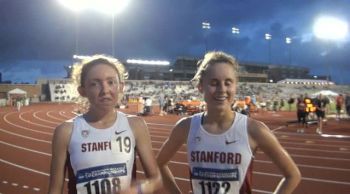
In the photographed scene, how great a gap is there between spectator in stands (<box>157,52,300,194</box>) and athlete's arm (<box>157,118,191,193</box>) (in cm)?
10

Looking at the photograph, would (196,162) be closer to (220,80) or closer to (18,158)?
(220,80)

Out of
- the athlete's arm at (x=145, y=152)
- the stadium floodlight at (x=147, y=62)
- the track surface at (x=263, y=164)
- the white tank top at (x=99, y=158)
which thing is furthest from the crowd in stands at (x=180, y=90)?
the white tank top at (x=99, y=158)

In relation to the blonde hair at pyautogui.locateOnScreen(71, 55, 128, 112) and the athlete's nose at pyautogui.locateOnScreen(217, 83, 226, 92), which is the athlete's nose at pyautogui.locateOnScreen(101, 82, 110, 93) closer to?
the blonde hair at pyautogui.locateOnScreen(71, 55, 128, 112)

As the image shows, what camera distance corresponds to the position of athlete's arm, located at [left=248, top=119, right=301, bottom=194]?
2293mm

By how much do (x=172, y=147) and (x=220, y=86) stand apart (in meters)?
0.55

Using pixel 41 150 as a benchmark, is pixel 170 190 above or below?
above

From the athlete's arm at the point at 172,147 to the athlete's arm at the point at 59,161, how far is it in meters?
0.66

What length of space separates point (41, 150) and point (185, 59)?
69.1 m

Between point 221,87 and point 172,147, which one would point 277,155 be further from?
point 172,147

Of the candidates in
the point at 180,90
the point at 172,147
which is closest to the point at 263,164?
the point at 172,147

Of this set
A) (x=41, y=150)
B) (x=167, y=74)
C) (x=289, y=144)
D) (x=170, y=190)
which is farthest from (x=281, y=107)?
(x=167, y=74)

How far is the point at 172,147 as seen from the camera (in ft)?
8.76

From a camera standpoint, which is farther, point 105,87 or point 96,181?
point 105,87

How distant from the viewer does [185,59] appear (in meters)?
80.2
